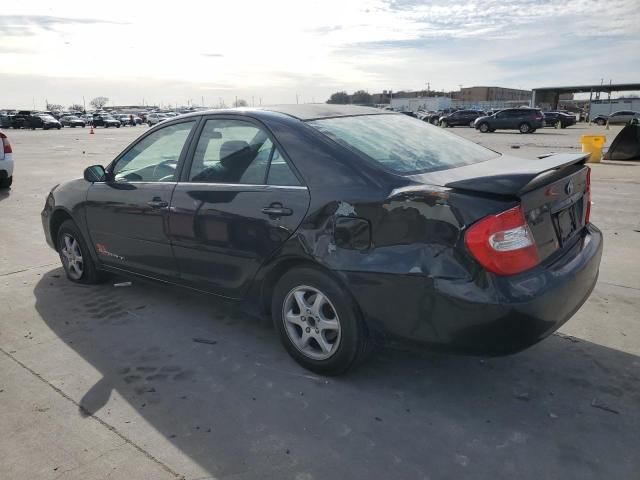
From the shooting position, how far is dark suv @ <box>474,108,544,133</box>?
34312 millimetres

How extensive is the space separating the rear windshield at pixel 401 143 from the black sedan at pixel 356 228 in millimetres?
16

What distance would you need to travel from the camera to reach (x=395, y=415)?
9.48 ft

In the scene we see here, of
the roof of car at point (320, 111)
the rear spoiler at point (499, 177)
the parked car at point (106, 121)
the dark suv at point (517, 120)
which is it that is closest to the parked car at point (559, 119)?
the dark suv at point (517, 120)

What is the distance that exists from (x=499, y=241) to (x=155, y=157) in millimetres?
2866

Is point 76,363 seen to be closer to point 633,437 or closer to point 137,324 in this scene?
point 137,324

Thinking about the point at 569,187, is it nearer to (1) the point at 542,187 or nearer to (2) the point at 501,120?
(1) the point at 542,187

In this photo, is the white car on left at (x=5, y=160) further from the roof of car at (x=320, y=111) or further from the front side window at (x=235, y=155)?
the roof of car at (x=320, y=111)

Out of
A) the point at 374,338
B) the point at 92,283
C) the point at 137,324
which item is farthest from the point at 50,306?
the point at 374,338

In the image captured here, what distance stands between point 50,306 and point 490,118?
35421 millimetres

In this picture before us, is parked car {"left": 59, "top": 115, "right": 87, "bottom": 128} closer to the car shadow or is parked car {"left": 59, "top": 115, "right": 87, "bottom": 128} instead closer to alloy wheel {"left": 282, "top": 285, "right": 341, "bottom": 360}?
the car shadow

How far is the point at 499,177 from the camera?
271cm

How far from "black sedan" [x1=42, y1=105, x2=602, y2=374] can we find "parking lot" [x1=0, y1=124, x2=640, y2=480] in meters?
0.37

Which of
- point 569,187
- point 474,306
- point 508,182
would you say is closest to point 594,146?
point 569,187

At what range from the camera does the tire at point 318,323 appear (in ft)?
10.0
